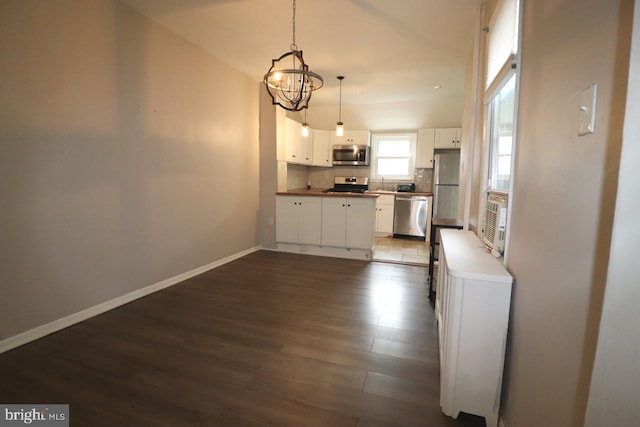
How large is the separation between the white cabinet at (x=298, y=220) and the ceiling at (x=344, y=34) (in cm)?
191

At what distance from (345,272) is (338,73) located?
9.16ft

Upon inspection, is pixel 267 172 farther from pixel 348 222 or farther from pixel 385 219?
pixel 385 219

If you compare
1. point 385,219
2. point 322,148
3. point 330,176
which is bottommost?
point 385,219

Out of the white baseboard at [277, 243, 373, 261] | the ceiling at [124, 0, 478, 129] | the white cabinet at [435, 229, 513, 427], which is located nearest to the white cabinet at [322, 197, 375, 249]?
the white baseboard at [277, 243, 373, 261]

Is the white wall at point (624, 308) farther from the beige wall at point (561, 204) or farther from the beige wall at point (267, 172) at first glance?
the beige wall at point (267, 172)

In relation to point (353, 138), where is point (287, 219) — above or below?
below

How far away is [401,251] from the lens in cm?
472

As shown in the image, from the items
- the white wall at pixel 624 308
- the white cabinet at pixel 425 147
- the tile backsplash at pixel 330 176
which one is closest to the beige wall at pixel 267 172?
the tile backsplash at pixel 330 176

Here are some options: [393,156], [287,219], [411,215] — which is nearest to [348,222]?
[287,219]

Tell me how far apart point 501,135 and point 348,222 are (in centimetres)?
252

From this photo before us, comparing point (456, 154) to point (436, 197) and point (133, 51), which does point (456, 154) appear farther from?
point (133, 51)

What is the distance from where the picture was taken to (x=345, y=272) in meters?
3.62

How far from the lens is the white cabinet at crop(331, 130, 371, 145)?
234 inches

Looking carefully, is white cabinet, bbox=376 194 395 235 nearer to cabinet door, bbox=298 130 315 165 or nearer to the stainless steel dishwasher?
the stainless steel dishwasher
